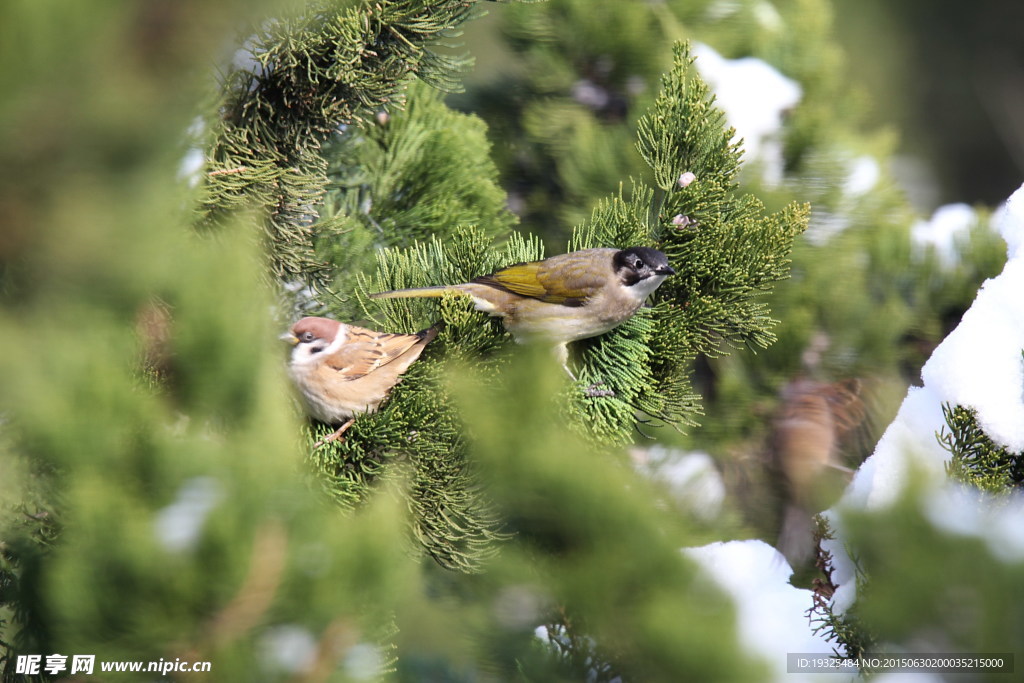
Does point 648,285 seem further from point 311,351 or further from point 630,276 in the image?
point 311,351

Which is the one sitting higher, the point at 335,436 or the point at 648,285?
the point at 648,285

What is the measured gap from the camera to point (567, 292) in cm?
164

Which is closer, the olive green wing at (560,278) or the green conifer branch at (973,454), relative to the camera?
the green conifer branch at (973,454)

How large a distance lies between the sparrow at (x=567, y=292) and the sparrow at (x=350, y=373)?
91mm

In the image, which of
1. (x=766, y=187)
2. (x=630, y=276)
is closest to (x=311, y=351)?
(x=630, y=276)

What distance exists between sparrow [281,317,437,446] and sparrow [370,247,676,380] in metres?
0.09

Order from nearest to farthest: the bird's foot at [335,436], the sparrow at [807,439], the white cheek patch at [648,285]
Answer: the bird's foot at [335,436], the white cheek patch at [648,285], the sparrow at [807,439]

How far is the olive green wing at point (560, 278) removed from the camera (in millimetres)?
1489

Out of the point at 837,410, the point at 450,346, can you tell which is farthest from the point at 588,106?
the point at 450,346

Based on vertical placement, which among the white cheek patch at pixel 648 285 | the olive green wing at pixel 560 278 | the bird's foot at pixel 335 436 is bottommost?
the bird's foot at pixel 335 436

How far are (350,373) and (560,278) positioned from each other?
473mm

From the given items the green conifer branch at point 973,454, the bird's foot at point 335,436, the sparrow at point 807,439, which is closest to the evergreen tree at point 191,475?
the bird's foot at point 335,436

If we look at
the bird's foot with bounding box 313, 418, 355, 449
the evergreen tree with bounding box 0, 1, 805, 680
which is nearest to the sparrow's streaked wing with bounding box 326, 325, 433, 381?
the bird's foot with bounding box 313, 418, 355, 449

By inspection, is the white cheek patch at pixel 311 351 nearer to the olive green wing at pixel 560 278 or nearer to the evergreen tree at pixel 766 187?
the olive green wing at pixel 560 278
